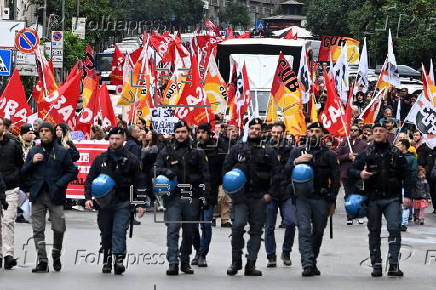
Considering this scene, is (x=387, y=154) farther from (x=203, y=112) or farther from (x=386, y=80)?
(x=386, y=80)

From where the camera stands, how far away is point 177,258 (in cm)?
1593

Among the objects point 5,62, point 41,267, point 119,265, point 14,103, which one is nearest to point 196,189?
point 119,265

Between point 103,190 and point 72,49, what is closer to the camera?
point 103,190

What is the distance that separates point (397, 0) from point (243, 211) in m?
47.3

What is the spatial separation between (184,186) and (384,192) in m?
2.20

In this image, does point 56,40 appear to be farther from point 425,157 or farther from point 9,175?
point 9,175

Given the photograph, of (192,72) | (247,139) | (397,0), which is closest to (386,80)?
(192,72)

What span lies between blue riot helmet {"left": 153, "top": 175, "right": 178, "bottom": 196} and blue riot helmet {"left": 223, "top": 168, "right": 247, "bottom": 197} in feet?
2.01

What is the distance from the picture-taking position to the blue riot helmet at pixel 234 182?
15.8 meters

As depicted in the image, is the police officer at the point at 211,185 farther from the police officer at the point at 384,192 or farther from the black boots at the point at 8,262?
the black boots at the point at 8,262

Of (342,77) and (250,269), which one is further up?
(342,77)

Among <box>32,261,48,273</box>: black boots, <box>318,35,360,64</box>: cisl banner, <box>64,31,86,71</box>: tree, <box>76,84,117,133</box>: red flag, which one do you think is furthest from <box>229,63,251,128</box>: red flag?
<box>64,31,86,71</box>: tree

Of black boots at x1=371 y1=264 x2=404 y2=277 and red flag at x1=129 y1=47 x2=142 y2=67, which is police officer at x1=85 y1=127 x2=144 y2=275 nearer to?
→ black boots at x1=371 y1=264 x2=404 y2=277

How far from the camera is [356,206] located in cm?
1616
